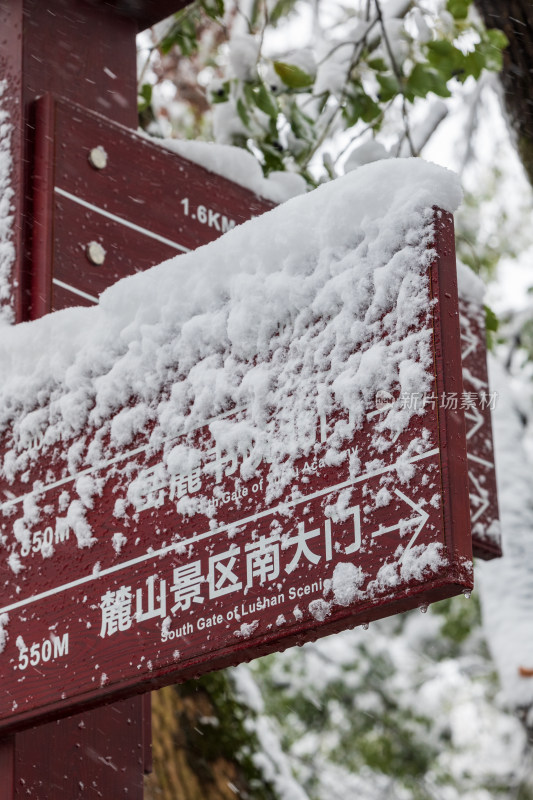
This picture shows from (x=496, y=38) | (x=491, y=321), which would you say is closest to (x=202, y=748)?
(x=491, y=321)

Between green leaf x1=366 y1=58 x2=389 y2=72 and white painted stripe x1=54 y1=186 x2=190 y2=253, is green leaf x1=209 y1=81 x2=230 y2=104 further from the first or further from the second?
white painted stripe x1=54 y1=186 x2=190 y2=253

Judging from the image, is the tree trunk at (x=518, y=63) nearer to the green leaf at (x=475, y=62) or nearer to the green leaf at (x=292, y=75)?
the green leaf at (x=475, y=62)

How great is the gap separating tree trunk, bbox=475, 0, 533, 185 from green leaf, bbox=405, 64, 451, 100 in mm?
229

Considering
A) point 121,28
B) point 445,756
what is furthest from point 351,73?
point 445,756

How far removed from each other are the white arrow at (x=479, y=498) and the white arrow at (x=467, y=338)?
327 mm

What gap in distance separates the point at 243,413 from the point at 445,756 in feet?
28.9

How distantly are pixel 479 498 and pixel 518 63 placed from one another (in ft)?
4.41

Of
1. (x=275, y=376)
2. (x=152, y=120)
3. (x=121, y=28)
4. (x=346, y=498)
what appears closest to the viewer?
(x=346, y=498)

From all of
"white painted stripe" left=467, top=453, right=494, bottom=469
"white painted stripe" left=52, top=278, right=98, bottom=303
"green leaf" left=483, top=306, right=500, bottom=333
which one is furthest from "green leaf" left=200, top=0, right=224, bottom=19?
"white painted stripe" left=467, top=453, right=494, bottom=469

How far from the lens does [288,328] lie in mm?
1898

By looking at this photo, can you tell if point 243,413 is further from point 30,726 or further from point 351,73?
point 351,73

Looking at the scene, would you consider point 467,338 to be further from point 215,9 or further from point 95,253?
point 215,9

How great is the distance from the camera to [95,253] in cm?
264

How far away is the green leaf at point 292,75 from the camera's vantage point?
368 centimetres
